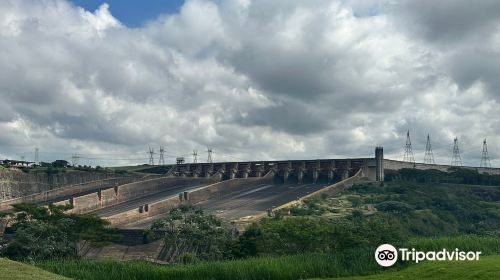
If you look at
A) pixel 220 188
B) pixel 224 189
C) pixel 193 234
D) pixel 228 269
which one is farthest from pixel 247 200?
pixel 228 269

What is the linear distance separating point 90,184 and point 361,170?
2138 inches

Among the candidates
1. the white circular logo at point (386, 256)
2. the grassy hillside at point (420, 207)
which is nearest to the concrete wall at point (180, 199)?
the grassy hillside at point (420, 207)

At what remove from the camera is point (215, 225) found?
51.1 metres

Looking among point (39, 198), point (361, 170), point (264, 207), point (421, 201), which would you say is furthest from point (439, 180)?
point (39, 198)

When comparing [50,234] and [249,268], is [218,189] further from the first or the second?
[249,268]

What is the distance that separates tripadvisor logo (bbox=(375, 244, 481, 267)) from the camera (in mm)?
29594

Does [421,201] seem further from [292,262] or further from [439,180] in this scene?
[292,262]

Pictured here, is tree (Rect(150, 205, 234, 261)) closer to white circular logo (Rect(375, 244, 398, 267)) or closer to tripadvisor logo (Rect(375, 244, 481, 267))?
white circular logo (Rect(375, 244, 398, 267))

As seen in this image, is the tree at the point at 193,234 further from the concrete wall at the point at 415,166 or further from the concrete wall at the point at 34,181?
the concrete wall at the point at 415,166

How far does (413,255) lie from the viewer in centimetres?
3000

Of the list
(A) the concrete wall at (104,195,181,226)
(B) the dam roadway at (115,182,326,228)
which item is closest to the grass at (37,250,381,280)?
(B) the dam roadway at (115,182,326,228)

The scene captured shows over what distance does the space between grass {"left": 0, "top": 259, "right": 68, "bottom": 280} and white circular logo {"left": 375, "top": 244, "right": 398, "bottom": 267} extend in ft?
53.0

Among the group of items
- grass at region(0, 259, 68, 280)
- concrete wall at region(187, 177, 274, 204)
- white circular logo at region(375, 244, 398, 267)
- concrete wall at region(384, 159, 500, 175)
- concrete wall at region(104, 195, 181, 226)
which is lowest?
concrete wall at region(104, 195, 181, 226)

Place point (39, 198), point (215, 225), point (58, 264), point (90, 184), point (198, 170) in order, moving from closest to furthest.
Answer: point (58, 264) < point (215, 225) < point (39, 198) < point (90, 184) < point (198, 170)
